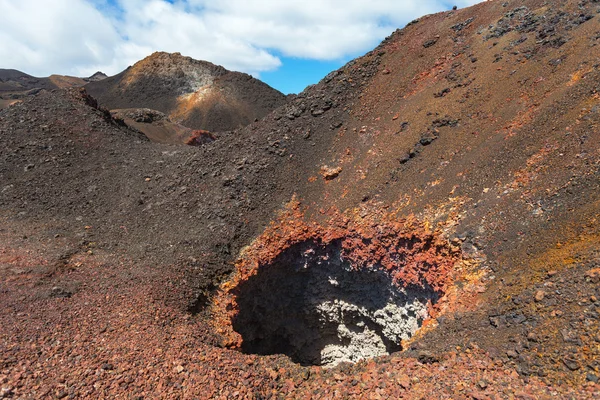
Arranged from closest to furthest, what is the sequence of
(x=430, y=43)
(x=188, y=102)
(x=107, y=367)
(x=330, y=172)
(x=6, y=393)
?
(x=6, y=393) → (x=107, y=367) → (x=330, y=172) → (x=430, y=43) → (x=188, y=102)

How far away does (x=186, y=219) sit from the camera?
537 inches

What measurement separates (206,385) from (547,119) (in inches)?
440

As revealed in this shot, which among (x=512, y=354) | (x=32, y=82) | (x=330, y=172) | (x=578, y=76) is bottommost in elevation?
(x=512, y=354)

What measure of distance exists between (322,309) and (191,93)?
44.1 metres

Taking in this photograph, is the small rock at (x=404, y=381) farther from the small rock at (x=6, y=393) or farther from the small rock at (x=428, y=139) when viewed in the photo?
the small rock at (x=428, y=139)

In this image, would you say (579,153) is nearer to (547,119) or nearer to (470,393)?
(547,119)

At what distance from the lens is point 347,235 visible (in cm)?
1192

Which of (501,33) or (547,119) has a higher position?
(501,33)

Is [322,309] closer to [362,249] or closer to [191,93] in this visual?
[362,249]

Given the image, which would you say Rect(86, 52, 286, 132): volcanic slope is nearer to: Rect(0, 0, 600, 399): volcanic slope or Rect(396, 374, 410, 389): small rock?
Rect(0, 0, 600, 399): volcanic slope

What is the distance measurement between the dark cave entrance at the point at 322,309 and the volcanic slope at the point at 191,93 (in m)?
35.6

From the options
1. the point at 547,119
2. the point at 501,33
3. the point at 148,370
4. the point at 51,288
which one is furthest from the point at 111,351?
the point at 501,33

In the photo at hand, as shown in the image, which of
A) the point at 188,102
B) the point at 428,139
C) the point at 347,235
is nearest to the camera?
the point at 347,235

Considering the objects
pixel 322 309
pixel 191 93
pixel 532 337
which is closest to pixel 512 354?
pixel 532 337
